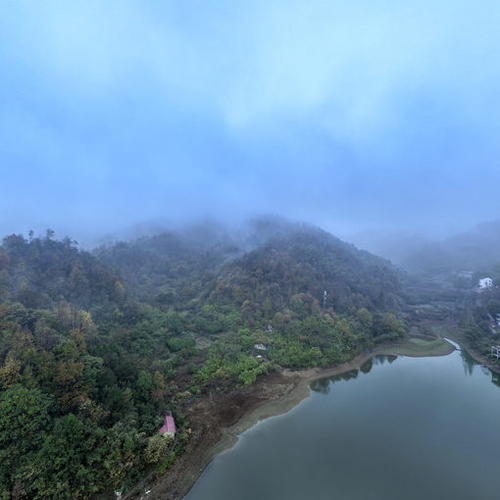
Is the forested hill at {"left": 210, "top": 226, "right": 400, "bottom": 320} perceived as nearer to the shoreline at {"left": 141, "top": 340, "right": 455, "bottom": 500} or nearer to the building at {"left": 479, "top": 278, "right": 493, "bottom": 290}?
the shoreline at {"left": 141, "top": 340, "right": 455, "bottom": 500}

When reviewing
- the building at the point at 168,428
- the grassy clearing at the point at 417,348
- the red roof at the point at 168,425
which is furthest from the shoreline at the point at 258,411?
the red roof at the point at 168,425

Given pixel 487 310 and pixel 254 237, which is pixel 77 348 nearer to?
pixel 487 310

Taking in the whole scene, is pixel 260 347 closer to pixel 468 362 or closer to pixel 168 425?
pixel 168 425

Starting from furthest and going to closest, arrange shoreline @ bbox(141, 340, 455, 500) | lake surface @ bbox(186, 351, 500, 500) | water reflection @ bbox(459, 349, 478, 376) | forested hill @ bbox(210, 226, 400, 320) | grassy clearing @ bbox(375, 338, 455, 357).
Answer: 1. forested hill @ bbox(210, 226, 400, 320)
2. grassy clearing @ bbox(375, 338, 455, 357)
3. water reflection @ bbox(459, 349, 478, 376)
4. shoreline @ bbox(141, 340, 455, 500)
5. lake surface @ bbox(186, 351, 500, 500)

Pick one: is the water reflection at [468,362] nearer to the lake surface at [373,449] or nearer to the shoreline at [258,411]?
the shoreline at [258,411]

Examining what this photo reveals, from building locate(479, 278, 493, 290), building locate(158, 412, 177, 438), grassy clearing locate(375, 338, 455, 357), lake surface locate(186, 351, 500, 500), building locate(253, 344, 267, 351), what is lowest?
lake surface locate(186, 351, 500, 500)

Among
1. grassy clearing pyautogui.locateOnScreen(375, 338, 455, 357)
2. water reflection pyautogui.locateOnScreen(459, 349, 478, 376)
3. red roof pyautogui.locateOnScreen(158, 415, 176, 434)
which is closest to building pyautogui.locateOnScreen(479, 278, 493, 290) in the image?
grassy clearing pyautogui.locateOnScreen(375, 338, 455, 357)

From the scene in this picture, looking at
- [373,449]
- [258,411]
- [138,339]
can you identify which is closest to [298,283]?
[138,339]
